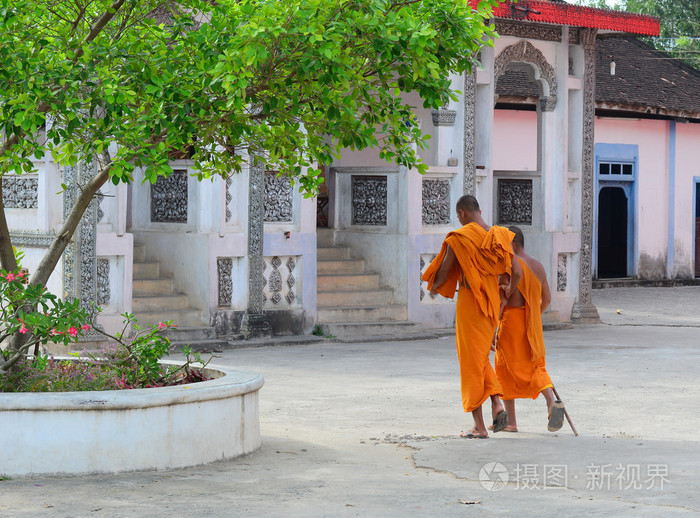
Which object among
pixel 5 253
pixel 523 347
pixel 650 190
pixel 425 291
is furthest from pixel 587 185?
pixel 5 253

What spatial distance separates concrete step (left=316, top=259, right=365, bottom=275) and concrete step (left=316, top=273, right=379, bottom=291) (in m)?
0.24

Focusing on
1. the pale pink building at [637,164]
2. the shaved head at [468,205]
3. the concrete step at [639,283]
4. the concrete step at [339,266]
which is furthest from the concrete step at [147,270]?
the concrete step at [639,283]

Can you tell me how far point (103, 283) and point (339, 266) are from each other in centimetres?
418

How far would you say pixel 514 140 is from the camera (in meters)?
23.5

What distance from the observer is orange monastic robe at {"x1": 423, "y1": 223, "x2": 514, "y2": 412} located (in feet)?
27.5

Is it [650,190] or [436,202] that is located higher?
[650,190]

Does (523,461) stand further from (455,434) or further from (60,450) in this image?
(60,450)

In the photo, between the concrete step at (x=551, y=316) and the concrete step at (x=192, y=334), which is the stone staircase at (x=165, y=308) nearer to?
the concrete step at (x=192, y=334)

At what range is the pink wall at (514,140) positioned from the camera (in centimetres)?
2330

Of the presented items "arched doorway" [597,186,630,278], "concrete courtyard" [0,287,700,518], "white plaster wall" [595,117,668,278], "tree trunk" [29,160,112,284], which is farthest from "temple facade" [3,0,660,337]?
"arched doorway" [597,186,630,278]

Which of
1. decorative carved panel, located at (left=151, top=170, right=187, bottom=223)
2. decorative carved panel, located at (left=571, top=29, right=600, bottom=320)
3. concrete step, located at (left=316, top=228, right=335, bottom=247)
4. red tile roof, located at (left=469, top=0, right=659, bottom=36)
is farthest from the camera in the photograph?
decorative carved panel, located at (left=571, top=29, right=600, bottom=320)

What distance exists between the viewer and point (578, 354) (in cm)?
1403

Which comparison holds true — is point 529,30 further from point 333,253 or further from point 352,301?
point 352,301

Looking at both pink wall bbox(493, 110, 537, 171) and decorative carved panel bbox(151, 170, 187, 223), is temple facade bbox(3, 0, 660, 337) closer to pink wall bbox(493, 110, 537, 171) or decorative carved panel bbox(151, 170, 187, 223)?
decorative carved panel bbox(151, 170, 187, 223)
